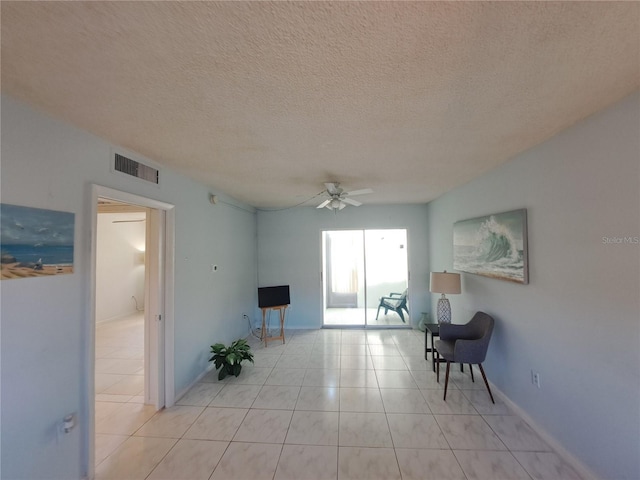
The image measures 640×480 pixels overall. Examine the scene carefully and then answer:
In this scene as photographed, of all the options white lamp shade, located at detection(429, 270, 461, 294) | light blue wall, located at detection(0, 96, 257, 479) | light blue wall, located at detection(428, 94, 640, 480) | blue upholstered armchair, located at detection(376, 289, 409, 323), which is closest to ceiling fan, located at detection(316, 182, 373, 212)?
light blue wall, located at detection(428, 94, 640, 480)

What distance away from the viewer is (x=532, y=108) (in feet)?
5.17

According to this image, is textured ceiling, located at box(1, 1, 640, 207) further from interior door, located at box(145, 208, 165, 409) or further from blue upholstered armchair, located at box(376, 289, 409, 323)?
blue upholstered armchair, located at box(376, 289, 409, 323)

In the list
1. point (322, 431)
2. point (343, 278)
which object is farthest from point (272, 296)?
point (322, 431)

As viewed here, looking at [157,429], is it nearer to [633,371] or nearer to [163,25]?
[163,25]

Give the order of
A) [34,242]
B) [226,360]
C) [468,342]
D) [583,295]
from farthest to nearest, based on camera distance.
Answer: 1. [226,360]
2. [468,342]
3. [583,295]
4. [34,242]

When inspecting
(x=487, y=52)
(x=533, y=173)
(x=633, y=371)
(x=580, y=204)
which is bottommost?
(x=633, y=371)

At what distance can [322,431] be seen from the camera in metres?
2.24

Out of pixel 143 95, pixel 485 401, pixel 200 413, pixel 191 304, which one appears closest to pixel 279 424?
pixel 200 413

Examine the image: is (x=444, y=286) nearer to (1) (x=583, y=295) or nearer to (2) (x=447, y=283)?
(2) (x=447, y=283)

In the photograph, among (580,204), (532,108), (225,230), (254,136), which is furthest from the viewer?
(225,230)

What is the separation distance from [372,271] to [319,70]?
4.51 metres

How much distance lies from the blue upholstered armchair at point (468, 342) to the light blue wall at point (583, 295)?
21 cm

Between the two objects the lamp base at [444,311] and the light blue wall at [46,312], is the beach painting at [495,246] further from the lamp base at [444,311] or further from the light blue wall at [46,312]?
the light blue wall at [46,312]

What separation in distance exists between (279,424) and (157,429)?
1114mm
